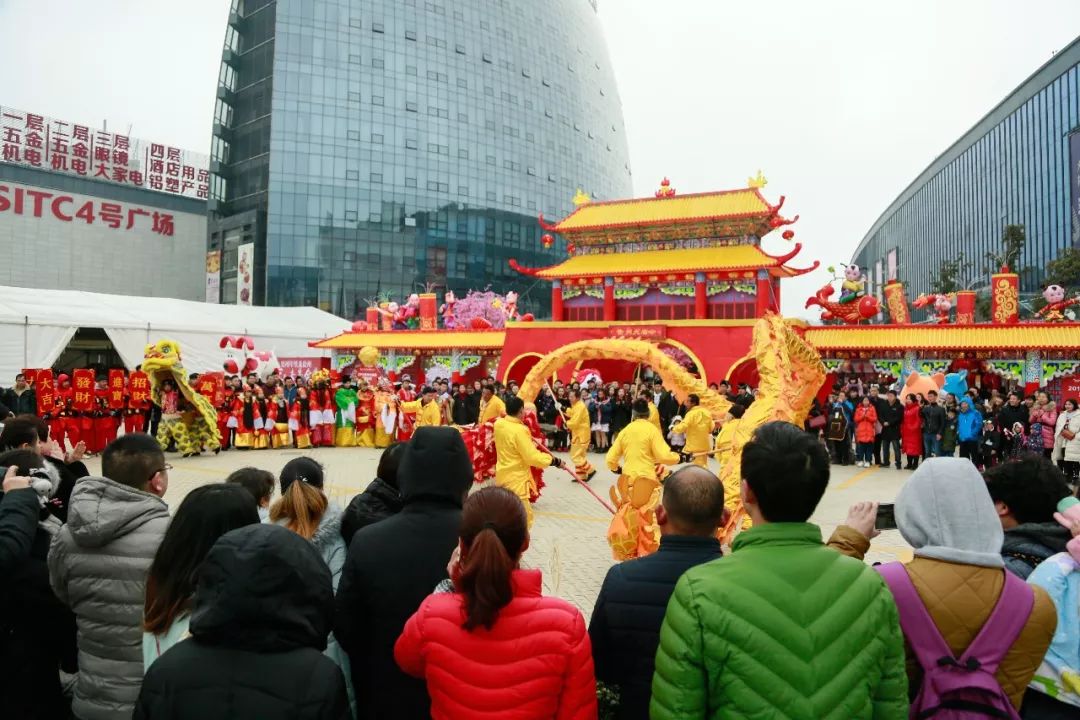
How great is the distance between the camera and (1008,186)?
46000mm

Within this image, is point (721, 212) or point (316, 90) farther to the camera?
point (316, 90)

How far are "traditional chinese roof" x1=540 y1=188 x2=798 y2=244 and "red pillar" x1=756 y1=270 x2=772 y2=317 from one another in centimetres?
148

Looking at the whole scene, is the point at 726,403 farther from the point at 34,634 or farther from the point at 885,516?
the point at 34,634

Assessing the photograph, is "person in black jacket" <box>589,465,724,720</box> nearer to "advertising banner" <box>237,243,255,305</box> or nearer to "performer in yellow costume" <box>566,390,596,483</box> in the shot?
"performer in yellow costume" <box>566,390,596,483</box>

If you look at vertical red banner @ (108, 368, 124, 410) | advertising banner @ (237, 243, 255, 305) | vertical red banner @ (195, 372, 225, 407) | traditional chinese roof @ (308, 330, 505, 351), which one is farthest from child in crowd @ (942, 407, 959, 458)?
advertising banner @ (237, 243, 255, 305)

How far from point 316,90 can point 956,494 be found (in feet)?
167

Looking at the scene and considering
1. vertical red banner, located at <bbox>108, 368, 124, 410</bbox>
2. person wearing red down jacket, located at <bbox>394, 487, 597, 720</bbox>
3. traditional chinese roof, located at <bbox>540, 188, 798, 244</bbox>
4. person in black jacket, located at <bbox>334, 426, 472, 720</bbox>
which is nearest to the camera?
person wearing red down jacket, located at <bbox>394, 487, 597, 720</bbox>

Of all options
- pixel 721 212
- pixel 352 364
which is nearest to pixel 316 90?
pixel 352 364

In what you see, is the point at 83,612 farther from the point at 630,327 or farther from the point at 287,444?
the point at 630,327

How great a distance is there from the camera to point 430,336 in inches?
955

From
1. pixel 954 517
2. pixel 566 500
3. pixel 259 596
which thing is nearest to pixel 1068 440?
pixel 566 500

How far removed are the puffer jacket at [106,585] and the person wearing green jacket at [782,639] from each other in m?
1.85

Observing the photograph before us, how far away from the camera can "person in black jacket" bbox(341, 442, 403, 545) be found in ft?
10.1

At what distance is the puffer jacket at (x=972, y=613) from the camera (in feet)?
6.22
